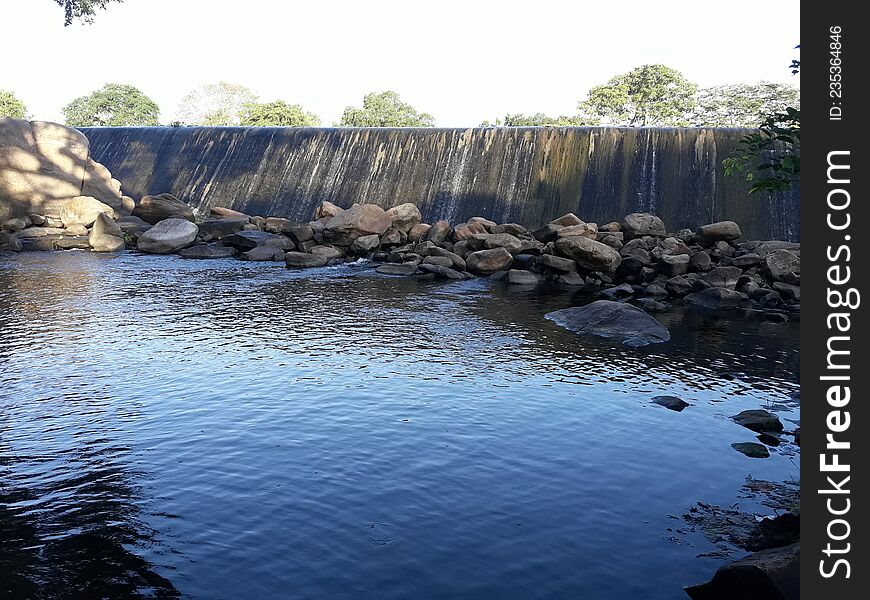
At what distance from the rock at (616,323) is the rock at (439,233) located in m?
9.56

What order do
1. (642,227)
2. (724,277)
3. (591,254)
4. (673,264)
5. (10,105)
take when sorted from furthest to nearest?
(10,105) → (642,227) → (591,254) → (673,264) → (724,277)

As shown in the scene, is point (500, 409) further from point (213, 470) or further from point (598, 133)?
point (598, 133)

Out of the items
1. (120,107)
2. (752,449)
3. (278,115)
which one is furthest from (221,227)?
(120,107)

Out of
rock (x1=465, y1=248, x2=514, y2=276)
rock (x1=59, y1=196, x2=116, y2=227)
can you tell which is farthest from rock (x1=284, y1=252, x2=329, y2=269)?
rock (x1=59, y1=196, x2=116, y2=227)

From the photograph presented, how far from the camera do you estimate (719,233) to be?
23.7 meters

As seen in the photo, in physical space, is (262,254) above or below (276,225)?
below

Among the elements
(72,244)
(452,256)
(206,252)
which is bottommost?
(452,256)

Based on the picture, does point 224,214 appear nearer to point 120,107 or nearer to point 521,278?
point 521,278

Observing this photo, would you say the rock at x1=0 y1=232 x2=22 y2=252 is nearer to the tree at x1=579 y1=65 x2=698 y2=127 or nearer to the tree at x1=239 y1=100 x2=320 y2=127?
the tree at x1=239 y1=100 x2=320 y2=127

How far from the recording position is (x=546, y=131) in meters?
31.9

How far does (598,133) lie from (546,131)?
197cm

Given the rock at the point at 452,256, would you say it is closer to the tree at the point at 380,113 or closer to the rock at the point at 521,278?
the rock at the point at 521,278

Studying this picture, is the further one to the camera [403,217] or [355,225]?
[403,217]

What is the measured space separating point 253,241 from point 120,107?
54969 mm
